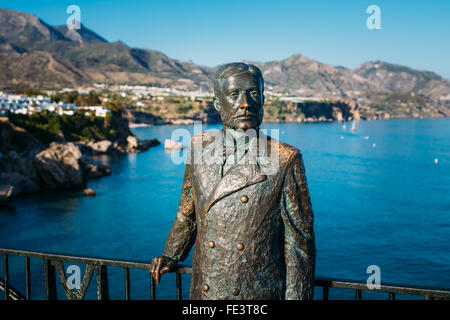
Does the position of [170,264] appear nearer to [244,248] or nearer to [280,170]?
[244,248]

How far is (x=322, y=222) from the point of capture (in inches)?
1284

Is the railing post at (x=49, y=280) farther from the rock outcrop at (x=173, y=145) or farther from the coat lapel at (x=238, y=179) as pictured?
the rock outcrop at (x=173, y=145)

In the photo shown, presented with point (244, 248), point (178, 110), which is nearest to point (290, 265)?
point (244, 248)

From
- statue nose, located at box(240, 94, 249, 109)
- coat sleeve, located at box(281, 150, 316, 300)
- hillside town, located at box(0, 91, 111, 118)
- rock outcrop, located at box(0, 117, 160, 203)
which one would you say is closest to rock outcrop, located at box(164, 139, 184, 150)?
hillside town, located at box(0, 91, 111, 118)

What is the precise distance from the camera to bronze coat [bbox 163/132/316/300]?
2541mm

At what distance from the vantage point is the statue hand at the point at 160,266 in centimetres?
305

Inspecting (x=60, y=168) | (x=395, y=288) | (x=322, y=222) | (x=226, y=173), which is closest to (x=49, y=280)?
(x=226, y=173)

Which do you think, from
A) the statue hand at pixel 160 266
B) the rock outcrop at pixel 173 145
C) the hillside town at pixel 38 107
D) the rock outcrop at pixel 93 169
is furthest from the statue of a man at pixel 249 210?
the rock outcrop at pixel 173 145

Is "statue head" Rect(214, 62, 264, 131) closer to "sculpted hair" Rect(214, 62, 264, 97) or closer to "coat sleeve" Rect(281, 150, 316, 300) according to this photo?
"sculpted hair" Rect(214, 62, 264, 97)

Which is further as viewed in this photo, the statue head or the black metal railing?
the black metal railing

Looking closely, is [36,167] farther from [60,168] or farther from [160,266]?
[160,266]

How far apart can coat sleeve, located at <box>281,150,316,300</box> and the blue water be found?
17.0m

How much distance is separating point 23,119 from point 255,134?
200 ft

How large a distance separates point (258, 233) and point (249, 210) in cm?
15
